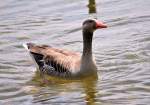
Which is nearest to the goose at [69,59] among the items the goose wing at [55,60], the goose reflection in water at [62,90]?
the goose wing at [55,60]

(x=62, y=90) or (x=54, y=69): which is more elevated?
(x=54, y=69)

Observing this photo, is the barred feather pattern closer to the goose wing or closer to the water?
the goose wing

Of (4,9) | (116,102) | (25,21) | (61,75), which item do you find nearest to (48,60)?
(61,75)

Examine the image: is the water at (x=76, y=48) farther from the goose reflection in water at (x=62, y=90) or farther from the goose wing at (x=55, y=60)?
the goose wing at (x=55, y=60)

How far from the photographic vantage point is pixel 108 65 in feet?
53.1

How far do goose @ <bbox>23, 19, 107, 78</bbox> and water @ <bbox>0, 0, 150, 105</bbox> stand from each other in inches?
9.6

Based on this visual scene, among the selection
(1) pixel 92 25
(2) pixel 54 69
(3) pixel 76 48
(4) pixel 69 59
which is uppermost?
(1) pixel 92 25

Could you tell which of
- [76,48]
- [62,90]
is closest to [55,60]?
[62,90]

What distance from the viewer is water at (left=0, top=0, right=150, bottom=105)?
14133 mm

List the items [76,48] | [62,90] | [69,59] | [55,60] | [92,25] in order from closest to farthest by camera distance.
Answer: [62,90]
[92,25]
[69,59]
[55,60]
[76,48]

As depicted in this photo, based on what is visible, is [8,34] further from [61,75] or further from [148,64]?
[148,64]

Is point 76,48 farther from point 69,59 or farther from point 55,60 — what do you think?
point 69,59

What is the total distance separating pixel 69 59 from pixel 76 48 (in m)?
2.36

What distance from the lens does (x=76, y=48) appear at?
709 inches
